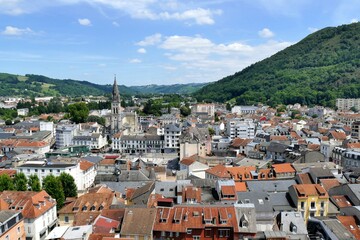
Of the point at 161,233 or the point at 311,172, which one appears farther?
the point at 311,172

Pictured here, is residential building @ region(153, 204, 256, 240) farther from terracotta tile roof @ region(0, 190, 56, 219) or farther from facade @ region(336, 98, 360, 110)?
facade @ region(336, 98, 360, 110)

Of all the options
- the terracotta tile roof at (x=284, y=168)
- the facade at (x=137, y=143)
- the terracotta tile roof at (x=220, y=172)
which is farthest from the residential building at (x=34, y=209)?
the facade at (x=137, y=143)

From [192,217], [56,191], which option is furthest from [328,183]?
[56,191]

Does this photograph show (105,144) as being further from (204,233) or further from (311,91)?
(311,91)

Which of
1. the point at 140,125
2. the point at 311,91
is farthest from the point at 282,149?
the point at 311,91

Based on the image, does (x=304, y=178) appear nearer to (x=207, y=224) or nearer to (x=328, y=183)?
(x=328, y=183)

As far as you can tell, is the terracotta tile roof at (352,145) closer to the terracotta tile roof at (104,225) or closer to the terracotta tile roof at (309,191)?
the terracotta tile roof at (309,191)

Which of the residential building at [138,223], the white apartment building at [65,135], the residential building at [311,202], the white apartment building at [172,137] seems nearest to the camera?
the residential building at [138,223]
